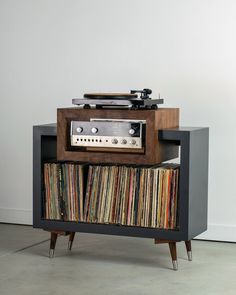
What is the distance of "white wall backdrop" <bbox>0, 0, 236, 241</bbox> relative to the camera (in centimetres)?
444

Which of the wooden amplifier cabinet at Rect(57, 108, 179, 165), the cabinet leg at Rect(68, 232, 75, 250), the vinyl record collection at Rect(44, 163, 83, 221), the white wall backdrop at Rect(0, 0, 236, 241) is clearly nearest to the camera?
the wooden amplifier cabinet at Rect(57, 108, 179, 165)

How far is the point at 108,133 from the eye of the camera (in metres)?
3.71

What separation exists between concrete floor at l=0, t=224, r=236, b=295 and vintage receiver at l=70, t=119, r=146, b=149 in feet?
2.16

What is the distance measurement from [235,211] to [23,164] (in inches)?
60.4

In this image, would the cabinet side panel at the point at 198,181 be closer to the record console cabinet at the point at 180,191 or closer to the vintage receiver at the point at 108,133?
the record console cabinet at the point at 180,191

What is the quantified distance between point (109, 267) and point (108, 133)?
0.72 m

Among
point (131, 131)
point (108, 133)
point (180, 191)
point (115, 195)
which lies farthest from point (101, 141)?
point (180, 191)

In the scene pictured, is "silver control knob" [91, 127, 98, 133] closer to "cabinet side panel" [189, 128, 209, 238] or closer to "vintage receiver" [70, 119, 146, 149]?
"vintage receiver" [70, 119, 146, 149]

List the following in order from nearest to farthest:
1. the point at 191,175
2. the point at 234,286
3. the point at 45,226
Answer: the point at 234,286, the point at 191,175, the point at 45,226

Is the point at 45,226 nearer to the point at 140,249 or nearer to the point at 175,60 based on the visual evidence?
the point at 140,249

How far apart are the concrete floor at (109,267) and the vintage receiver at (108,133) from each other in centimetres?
66

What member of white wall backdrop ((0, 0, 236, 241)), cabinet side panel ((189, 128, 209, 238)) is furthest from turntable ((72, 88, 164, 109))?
white wall backdrop ((0, 0, 236, 241))

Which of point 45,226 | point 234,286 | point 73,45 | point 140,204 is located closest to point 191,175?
point 140,204

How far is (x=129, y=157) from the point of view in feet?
12.1
